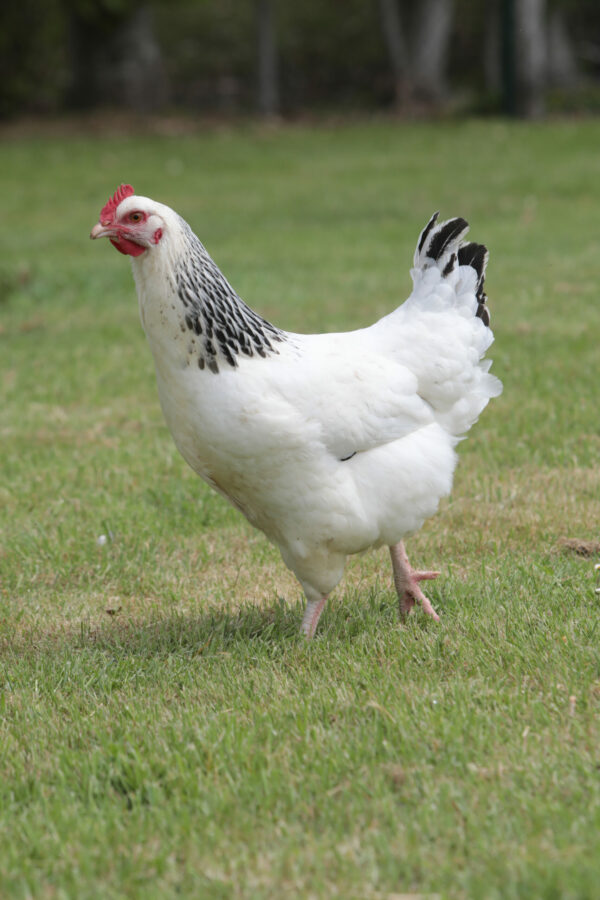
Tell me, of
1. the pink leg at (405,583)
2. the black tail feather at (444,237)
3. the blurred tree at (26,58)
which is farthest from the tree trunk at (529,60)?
the pink leg at (405,583)

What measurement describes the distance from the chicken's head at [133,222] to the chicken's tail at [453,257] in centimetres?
117

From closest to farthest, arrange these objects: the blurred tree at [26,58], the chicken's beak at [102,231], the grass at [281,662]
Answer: the grass at [281,662] < the chicken's beak at [102,231] < the blurred tree at [26,58]

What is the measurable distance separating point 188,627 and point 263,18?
797 inches

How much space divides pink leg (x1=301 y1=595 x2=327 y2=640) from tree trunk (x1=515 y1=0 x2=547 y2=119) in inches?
645

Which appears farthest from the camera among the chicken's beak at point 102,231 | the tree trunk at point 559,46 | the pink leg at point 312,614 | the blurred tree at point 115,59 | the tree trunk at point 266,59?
the tree trunk at point 559,46

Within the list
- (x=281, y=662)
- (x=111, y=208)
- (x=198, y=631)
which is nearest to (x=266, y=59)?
(x=111, y=208)

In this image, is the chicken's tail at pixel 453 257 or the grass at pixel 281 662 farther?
the chicken's tail at pixel 453 257

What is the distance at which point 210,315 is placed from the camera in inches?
146

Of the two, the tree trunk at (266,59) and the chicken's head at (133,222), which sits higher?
the tree trunk at (266,59)

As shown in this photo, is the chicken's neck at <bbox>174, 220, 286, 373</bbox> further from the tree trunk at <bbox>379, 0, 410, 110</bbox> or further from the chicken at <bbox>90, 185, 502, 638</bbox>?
the tree trunk at <bbox>379, 0, 410, 110</bbox>

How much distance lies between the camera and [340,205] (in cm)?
1457

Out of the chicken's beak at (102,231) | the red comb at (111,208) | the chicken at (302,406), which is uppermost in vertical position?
the red comb at (111,208)

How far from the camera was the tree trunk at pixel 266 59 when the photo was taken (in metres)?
22.1

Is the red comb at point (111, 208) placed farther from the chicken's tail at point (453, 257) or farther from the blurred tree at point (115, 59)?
the blurred tree at point (115, 59)
